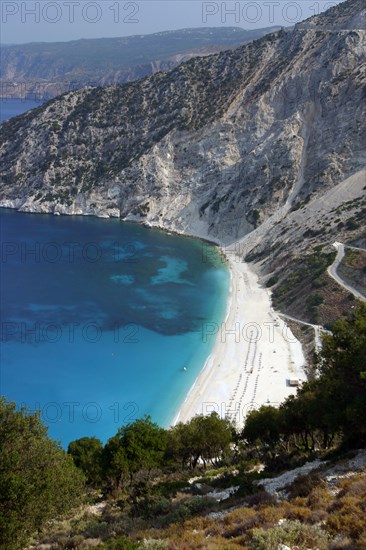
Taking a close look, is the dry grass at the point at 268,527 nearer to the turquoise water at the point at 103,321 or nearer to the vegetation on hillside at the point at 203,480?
the vegetation on hillside at the point at 203,480

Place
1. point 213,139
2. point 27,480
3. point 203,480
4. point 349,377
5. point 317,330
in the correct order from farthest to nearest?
point 213,139
point 317,330
point 203,480
point 349,377
point 27,480

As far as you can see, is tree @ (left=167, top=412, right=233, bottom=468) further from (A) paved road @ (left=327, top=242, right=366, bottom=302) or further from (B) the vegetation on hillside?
(A) paved road @ (left=327, top=242, right=366, bottom=302)

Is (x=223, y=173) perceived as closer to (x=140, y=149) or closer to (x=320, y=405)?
(x=140, y=149)

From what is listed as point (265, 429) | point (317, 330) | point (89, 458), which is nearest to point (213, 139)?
point (317, 330)

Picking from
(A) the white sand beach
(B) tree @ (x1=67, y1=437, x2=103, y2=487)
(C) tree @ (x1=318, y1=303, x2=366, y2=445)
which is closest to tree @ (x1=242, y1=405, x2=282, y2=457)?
(C) tree @ (x1=318, y1=303, x2=366, y2=445)

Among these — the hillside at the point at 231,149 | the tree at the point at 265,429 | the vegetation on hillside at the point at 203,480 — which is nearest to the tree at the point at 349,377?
the vegetation on hillside at the point at 203,480

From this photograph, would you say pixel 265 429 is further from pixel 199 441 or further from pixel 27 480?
pixel 27 480
